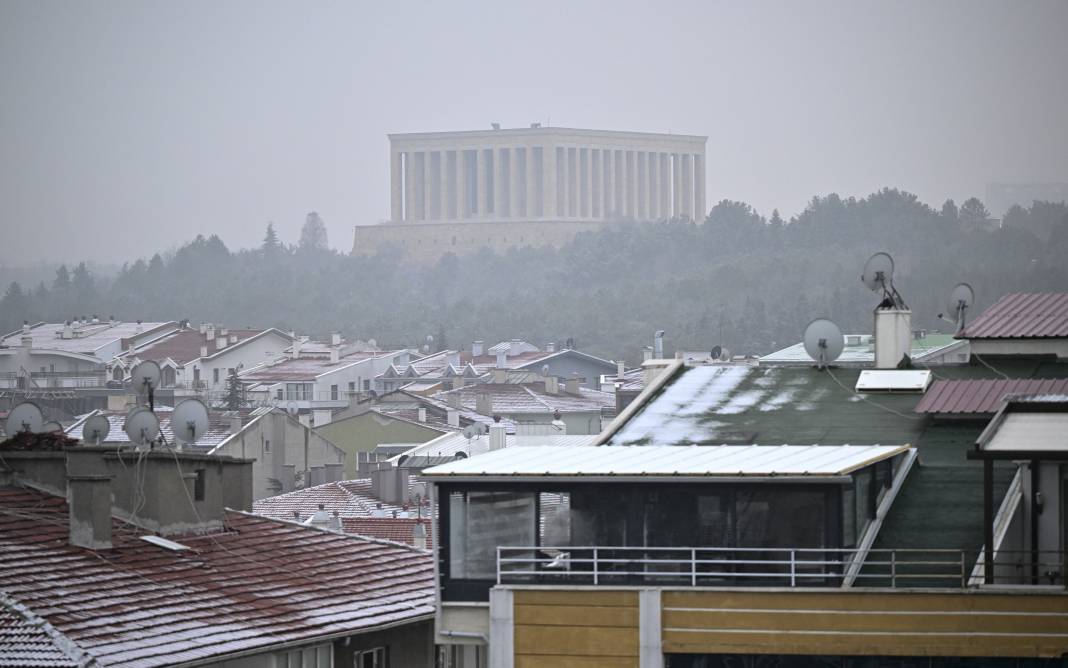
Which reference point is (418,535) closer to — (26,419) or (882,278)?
(26,419)

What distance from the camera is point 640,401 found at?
21.2 m

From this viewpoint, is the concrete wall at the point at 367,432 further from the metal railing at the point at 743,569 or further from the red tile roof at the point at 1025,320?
the metal railing at the point at 743,569

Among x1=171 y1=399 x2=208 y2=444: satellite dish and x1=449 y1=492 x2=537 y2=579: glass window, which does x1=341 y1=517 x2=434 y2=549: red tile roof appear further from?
x1=449 y1=492 x2=537 y2=579: glass window

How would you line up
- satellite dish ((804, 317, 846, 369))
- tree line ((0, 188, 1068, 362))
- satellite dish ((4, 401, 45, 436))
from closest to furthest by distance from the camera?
satellite dish ((804, 317, 846, 369)) → satellite dish ((4, 401, 45, 436)) → tree line ((0, 188, 1068, 362))

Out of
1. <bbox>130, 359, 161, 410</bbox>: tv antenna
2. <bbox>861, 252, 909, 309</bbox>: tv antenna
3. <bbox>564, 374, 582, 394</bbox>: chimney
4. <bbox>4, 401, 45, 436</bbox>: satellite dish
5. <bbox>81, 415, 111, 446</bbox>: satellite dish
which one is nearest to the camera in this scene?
<bbox>130, 359, 161, 410</bbox>: tv antenna

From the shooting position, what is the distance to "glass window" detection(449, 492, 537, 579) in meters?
17.7

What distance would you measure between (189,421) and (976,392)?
7.49 metres

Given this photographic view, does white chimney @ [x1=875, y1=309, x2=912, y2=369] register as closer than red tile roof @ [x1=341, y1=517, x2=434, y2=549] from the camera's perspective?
Yes

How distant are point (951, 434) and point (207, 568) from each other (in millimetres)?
6333

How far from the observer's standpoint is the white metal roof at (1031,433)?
16.6 m

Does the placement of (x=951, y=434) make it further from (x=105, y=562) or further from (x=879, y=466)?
(x=105, y=562)

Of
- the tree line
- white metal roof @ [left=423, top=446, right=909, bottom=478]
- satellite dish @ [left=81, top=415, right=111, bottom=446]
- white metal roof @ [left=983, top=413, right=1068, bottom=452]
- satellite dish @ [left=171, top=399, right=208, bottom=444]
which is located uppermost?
white metal roof @ [left=983, top=413, right=1068, bottom=452]

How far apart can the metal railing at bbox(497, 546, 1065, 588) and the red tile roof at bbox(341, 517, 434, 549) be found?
1253 centimetres

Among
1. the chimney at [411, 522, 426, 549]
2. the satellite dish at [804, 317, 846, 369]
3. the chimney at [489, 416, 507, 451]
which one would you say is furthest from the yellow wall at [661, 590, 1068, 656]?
the chimney at [489, 416, 507, 451]
